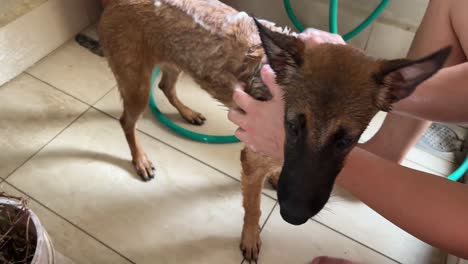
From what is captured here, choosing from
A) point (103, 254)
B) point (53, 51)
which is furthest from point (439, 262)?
point (53, 51)

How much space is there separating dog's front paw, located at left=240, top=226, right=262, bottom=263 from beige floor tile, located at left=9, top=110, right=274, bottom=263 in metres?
0.06

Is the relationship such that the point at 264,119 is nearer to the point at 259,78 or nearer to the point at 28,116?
the point at 259,78

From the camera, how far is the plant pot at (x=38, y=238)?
155 cm

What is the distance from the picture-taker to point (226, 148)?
8.48ft

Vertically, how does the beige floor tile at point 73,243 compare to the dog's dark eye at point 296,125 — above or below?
below

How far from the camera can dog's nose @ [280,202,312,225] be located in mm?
1202

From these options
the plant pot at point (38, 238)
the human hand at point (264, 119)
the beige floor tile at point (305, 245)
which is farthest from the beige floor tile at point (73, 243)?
the human hand at point (264, 119)

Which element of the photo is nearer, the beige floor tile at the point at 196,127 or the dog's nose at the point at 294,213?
the dog's nose at the point at 294,213

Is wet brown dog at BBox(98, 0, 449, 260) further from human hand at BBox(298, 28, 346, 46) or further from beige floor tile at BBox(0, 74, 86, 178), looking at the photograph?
beige floor tile at BBox(0, 74, 86, 178)

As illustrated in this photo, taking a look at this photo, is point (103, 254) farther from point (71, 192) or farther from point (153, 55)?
point (153, 55)

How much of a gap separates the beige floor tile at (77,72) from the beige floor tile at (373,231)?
1.81m

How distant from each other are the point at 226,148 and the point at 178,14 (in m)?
1.04

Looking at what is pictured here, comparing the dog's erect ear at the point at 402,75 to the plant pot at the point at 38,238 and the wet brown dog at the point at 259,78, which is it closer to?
the wet brown dog at the point at 259,78

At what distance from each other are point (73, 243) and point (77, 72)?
4.64ft
